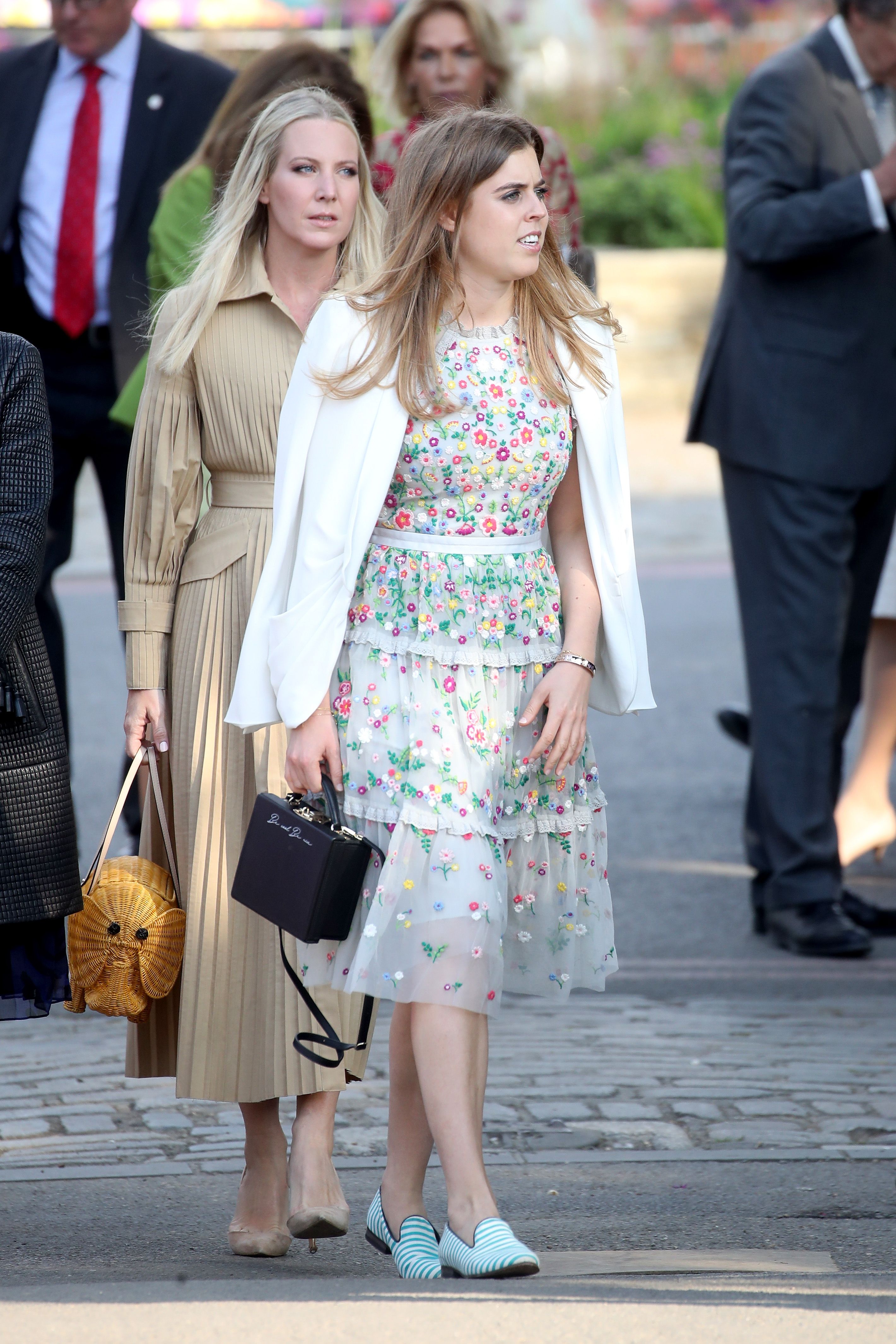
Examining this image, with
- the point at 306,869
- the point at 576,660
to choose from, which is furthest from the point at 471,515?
the point at 306,869

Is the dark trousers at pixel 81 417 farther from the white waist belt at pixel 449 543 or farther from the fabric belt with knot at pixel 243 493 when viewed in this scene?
the white waist belt at pixel 449 543

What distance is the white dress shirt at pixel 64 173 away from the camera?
18.3 ft

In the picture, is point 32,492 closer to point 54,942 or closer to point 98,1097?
point 54,942

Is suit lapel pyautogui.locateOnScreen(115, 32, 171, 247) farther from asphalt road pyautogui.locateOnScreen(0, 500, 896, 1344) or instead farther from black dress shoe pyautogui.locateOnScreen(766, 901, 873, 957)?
black dress shoe pyautogui.locateOnScreen(766, 901, 873, 957)

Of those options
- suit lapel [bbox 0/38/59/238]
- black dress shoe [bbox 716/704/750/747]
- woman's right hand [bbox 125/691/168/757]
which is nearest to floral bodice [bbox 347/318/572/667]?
woman's right hand [bbox 125/691/168/757]

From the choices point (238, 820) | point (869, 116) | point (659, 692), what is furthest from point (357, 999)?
point (659, 692)

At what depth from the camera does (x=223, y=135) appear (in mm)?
4684

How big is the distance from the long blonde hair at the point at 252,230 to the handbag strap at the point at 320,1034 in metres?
1.13

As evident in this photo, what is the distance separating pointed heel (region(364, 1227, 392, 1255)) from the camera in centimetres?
320

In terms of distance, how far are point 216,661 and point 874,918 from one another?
8.80 ft

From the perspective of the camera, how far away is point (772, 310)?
17.8 ft

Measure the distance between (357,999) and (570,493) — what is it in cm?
101

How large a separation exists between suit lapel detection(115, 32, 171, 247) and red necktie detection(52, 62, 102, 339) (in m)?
0.08

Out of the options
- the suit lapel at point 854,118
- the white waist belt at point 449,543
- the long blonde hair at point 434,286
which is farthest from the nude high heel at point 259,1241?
the suit lapel at point 854,118
